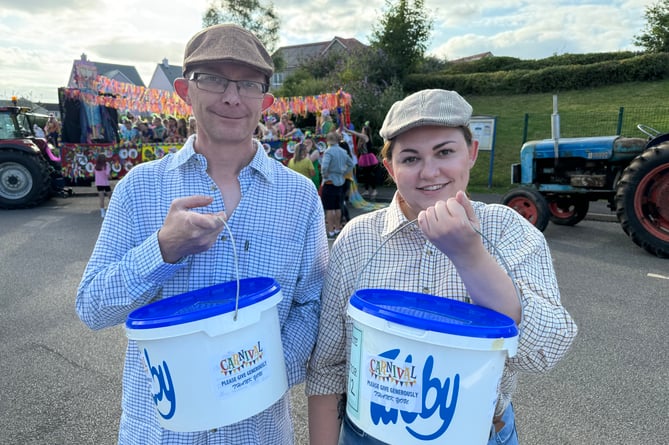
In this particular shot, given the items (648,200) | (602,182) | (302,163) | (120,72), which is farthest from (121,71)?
(648,200)

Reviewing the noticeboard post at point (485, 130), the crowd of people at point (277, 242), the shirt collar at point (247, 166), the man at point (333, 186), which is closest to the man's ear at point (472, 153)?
the crowd of people at point (277, 242)

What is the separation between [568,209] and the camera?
7949mm

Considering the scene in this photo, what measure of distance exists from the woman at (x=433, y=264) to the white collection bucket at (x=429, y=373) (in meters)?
0.12

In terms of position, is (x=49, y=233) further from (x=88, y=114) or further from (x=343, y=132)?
(x=343, y=132)

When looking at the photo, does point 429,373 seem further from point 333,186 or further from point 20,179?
point 20,179

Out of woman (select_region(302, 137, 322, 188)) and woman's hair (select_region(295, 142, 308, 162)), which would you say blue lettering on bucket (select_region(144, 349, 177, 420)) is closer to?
woman's hair (select_region(295, 142, 308, 162))

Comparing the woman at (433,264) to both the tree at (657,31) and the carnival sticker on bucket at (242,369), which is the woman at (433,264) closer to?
the carnival sticker on bucket at (242,369)

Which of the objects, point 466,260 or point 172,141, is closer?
point 466,260

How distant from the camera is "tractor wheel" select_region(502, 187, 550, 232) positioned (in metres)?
6.86

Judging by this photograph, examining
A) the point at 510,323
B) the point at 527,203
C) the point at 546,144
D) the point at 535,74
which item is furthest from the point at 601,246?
the point at 535,74

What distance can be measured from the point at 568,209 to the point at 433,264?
7760mm

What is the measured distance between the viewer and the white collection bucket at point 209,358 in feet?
3.31

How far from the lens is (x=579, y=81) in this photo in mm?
22359

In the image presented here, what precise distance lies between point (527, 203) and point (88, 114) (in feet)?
33.5
